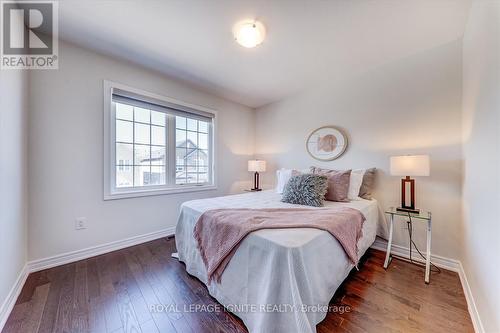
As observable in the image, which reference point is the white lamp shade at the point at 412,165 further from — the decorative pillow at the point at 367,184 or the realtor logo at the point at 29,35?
the realtor logo at the point at 29,35

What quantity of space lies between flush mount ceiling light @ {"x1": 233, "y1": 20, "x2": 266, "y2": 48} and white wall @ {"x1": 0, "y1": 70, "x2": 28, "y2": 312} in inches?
71.2

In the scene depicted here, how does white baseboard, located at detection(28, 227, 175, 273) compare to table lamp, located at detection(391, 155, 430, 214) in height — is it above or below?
below

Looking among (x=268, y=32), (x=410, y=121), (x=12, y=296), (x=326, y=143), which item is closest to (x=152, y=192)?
(x=12, y=296)

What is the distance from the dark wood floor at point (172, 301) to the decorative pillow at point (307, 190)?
2.60 ft

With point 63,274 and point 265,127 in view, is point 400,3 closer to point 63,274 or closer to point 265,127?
point 265,127

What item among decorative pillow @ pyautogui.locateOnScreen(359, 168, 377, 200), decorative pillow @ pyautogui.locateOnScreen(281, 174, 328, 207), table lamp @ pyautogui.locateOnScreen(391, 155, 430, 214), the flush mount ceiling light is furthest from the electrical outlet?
table lamp @ pyautogui.locateOnScreen(391, 155, 430, 214)

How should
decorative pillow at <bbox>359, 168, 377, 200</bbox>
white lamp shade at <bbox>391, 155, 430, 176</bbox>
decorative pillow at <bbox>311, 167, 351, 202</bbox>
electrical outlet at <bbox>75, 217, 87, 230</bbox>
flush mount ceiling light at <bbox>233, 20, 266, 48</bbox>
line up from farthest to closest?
1. decorative pillow at <bbox>359, 168, 377, 200</bbox>
2. decorative pillow at <bbox>311, 167, 351, 202</bbox>
3. electrical outlet at <bbox>75, 217, 87, 230</bbox>
4. white lamp shade at <bbox>391, 155, 430, 176</bbox>
5. flush mount ceiling light at <bbox>233, 20, 266, 48</bbox>

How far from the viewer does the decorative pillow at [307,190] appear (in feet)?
6.60

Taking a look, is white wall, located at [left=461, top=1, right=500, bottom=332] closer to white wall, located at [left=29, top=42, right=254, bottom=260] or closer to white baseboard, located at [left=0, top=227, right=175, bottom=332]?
white baseboard, located at [left=0, top=227, right=175, bottom=332]

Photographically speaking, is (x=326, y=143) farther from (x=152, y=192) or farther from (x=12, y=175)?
(x=12, y=175)

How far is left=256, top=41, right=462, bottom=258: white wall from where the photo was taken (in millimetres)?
1987

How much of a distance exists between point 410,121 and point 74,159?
151 inches

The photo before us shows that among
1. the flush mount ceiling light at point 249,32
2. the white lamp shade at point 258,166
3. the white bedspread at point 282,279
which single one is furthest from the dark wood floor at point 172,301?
the flush mount ceiling light at point 249,32

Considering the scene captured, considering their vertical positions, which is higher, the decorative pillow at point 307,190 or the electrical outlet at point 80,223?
the decorative pillow at point 307,190
